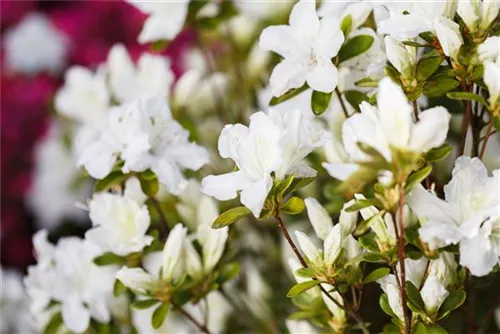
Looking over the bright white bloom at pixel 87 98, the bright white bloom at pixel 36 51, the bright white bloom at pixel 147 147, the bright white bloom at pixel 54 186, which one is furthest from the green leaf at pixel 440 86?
the bright white bloom at pixel 36 51

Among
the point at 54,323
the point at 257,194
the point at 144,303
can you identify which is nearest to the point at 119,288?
the point at 144,303

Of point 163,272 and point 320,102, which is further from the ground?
point 320,102

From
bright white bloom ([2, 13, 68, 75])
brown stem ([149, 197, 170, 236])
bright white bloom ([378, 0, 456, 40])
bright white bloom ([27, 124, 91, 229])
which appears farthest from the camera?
bright white bloom ([2, 13, 68, 75])

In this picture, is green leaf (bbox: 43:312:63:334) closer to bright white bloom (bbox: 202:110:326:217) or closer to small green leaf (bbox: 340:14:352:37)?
bright white bloom (bbox: 202:110:326:217)

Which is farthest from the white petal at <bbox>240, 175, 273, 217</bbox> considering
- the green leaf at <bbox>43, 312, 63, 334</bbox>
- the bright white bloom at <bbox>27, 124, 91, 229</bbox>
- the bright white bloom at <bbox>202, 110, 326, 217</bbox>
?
the bright white bloom at <bbox>27, 124, 91, 229</bbox>

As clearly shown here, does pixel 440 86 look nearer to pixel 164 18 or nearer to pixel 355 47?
pixel 355 47
